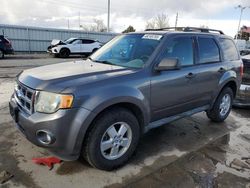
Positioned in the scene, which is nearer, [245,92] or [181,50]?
[181,50]

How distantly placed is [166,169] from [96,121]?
1.21 metres

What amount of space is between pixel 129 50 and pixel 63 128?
179 cm

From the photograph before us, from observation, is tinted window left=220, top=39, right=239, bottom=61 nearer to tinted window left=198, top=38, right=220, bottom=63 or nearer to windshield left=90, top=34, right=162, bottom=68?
tinted window left=198, top=38, right=220, bottom=63

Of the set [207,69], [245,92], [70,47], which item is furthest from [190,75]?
[70,47]

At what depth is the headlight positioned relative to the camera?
2.84m

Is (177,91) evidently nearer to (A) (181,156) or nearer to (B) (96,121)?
(A) (181,156)

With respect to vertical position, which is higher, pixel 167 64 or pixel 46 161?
pixel 167 64

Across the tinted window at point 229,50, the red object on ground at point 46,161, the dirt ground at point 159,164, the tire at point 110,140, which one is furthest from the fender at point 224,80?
the red object on ground at point 46,161

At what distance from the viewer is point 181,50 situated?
4.22 metres

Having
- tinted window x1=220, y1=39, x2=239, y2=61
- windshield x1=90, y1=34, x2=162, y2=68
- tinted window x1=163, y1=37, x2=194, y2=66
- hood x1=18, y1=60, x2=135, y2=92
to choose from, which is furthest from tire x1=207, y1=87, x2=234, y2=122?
hood x1=18, y1=60, x2=135, y2=92

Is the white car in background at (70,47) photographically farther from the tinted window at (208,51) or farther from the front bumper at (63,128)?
the front bumper at (63,128)

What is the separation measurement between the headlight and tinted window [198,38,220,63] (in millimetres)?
2646

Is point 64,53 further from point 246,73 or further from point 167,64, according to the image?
point 167,64

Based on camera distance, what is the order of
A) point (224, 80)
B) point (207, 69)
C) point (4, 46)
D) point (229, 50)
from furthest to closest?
point (4, 46), point (229, 50), point (224, 80), point (207, 69)
